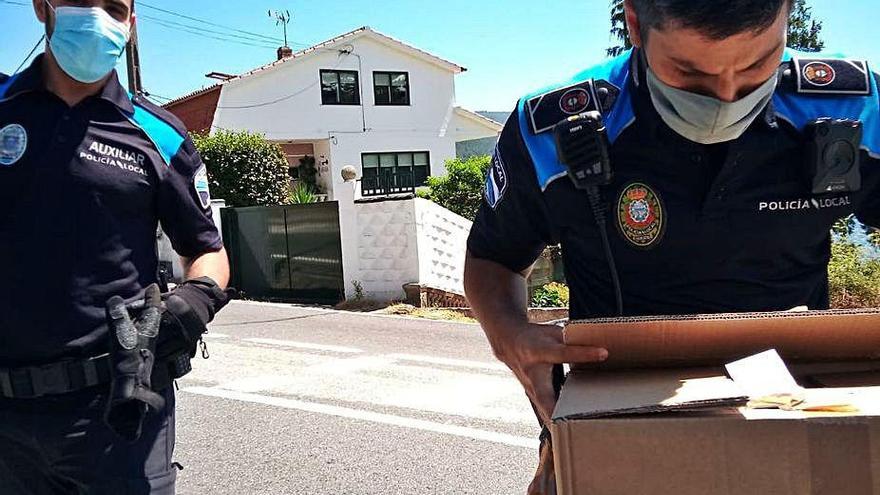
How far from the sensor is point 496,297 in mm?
1553

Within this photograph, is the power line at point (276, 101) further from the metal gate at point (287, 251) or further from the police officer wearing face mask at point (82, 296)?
the police officer wearing face mask at point (82, 296)

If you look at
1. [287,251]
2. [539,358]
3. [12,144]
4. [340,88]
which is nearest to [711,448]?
[539,358]

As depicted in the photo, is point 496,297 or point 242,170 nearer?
point 496,297

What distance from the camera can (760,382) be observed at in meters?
0.92

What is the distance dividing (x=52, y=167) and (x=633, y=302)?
145 centimetres

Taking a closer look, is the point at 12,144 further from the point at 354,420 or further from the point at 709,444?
the point at 354,420

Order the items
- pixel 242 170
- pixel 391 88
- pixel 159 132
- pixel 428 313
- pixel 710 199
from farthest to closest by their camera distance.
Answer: pixel 391 88
pixel 242 170
pixel 428 313
pixel 159 132
pixel 710 199

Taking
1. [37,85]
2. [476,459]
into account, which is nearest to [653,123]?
[37,85]

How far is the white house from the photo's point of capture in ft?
78.4

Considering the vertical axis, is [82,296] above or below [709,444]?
above

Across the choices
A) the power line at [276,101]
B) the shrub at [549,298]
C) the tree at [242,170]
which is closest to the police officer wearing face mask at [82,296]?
the shrub at [549,298]

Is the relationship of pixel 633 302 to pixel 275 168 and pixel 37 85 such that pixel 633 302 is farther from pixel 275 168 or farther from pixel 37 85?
pixel 275 168

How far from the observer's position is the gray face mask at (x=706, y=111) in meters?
1.31

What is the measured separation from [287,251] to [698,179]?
443 inches
